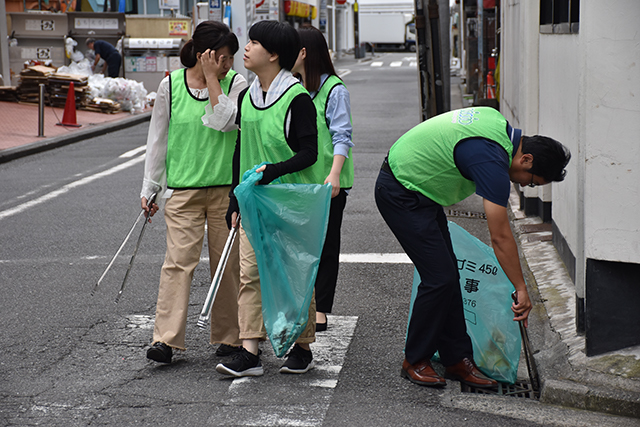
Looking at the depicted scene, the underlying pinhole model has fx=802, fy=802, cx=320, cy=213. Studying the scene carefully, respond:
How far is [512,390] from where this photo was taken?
4.07m

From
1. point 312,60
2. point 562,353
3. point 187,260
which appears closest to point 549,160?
point 562,353

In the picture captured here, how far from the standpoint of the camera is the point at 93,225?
814 centimetres

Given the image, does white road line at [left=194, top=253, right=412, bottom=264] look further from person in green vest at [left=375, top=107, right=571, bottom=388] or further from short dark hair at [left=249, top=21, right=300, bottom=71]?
short dark hair at [left=249, top=21, right=300, bottom=71]

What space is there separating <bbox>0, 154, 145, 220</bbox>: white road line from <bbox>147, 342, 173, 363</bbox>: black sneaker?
4995 millimetres

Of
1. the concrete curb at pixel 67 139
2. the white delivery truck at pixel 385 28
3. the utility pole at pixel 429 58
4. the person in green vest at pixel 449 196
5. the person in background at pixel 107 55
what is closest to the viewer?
the person in green vest at pixel 449 196

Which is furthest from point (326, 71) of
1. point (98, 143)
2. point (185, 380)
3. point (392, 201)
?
point (98, 143)

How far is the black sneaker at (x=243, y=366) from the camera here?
13.4 ft

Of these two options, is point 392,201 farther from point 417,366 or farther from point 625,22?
point 625,22

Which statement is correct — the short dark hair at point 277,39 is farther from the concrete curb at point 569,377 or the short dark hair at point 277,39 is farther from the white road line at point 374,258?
the white road line at point 374,258

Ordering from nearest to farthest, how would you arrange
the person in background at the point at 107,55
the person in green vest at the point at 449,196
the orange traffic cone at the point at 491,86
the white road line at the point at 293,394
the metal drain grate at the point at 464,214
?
the person in green vest at the point at 449,196 → the white road line at the point at 293,394 → the metal drain grate at the point at 464,214 → the orange traffic cone at the point at 491,86 → the person in background at the point at 107,55

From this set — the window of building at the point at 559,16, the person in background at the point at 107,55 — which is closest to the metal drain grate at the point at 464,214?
the window of building at the point at 559,16

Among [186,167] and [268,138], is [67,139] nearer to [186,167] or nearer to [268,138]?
[186,167]

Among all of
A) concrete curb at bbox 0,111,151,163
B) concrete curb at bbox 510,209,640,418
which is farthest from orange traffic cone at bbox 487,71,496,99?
concrete curb at bbox 510,209,640,418

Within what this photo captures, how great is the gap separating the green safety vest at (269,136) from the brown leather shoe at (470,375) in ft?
3.89
